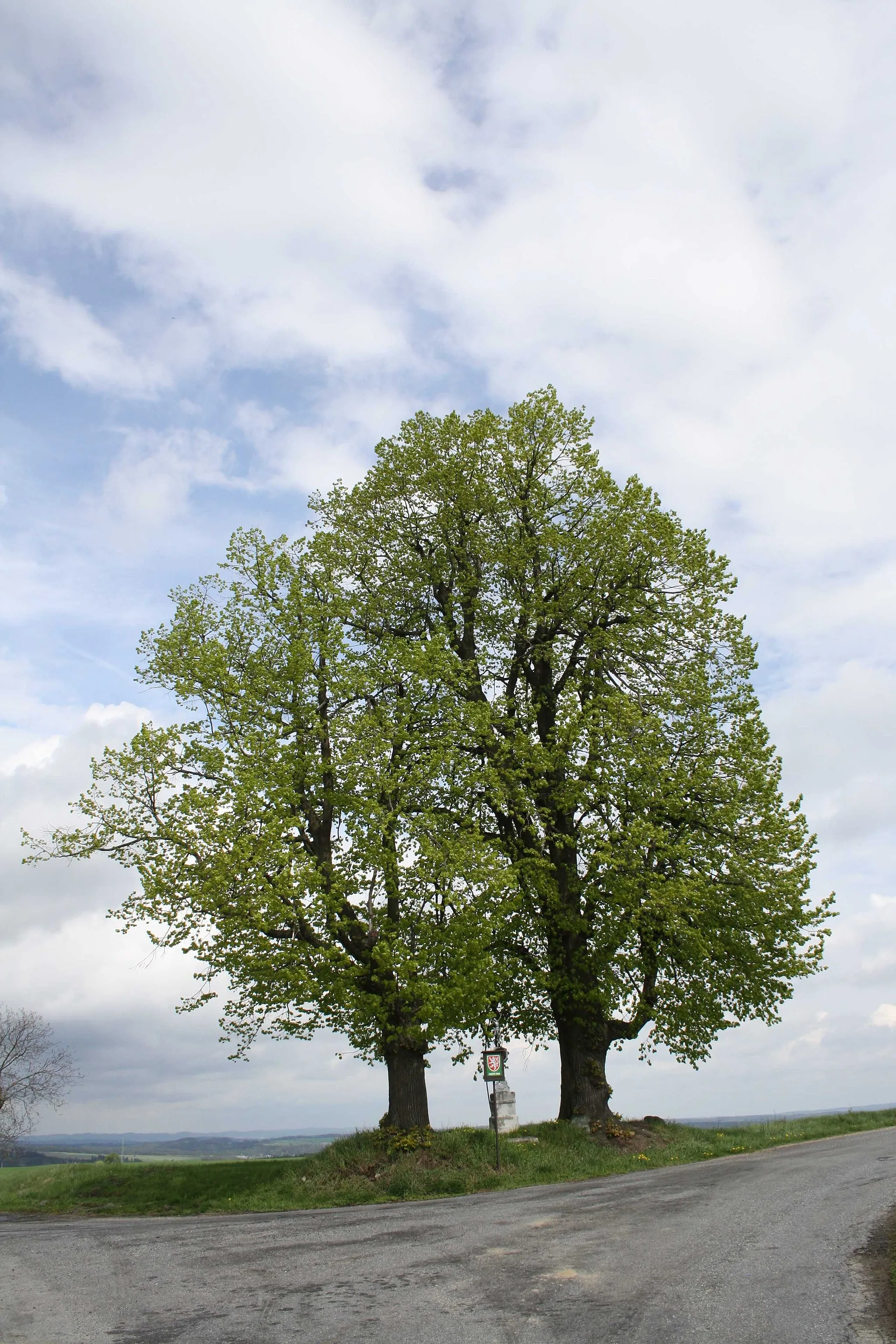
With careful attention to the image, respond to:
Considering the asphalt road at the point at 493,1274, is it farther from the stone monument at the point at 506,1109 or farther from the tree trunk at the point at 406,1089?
the stone monument at the point at 506,1109

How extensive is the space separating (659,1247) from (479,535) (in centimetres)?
1912

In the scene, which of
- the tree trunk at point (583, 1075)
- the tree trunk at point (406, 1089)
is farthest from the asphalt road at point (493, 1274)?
the tree trunk at point (583, 1075)

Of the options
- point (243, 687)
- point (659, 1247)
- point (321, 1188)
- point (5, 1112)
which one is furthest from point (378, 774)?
point (5, 1112)

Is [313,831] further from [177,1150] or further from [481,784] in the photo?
[177,1150]

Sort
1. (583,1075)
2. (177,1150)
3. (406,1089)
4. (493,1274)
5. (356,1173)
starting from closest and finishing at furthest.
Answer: (493,1274) < (356,1173) < (406,1089) < (583,1075) < (177,1150)

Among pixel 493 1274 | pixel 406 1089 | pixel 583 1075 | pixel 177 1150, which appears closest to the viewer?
pixel 493 1274

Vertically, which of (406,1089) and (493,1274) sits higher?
(406,1089)

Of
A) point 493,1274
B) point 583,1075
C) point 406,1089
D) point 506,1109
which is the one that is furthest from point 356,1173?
point 493,1274

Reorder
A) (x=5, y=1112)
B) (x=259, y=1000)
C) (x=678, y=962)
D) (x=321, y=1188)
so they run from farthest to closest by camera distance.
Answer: (x=5, y=1112) → (x=678, y=962) → (x=259, y=1000) → (x=321, y=1188)

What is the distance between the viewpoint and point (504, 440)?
27.1 metres

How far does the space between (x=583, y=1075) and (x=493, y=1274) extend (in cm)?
1584

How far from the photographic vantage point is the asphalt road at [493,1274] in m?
7.63

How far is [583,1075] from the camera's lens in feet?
80.0

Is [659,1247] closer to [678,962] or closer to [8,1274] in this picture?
[8,1274]
